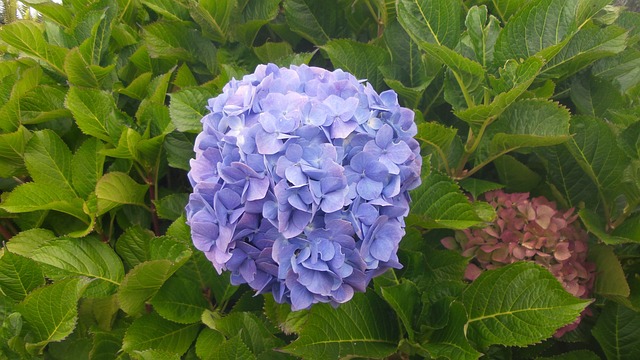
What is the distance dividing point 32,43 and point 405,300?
1126 mm

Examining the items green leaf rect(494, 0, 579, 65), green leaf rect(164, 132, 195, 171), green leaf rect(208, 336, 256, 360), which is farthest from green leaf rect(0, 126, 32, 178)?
green leaf rect(494, 0, 579, 65)

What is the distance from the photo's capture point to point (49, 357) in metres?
1.16

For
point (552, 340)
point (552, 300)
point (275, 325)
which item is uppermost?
point (552, 300)

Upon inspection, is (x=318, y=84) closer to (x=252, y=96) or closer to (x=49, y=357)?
(x=252, y=96)

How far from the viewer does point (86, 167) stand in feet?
4.08

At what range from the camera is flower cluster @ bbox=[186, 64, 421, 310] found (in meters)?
0.77

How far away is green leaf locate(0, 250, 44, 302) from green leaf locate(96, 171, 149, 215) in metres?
0.18

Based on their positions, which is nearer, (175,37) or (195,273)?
(195,273)

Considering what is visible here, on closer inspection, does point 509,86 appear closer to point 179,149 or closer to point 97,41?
point 179,149

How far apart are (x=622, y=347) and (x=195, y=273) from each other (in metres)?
0.98

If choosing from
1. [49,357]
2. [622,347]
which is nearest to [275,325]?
[49,357]

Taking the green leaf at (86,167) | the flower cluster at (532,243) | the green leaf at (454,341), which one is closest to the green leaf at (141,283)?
the green leaf at (86,167)

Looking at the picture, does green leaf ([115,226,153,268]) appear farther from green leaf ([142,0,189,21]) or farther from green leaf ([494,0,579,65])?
green leaf ([494,0,579,65])

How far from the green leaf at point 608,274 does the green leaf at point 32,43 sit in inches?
56.0
